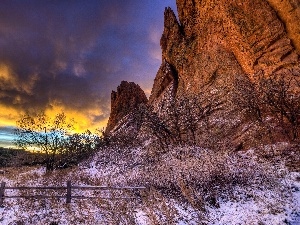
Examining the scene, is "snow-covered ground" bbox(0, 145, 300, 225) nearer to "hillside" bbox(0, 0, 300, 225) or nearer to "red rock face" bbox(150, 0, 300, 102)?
"hillside" bbox(0, 0, 300, 225)

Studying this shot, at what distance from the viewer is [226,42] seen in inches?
1797

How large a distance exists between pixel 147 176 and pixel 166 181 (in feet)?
9.91

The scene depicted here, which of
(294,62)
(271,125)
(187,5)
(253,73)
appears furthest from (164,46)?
(271,125)

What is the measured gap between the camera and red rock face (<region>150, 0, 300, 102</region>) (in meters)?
37.2

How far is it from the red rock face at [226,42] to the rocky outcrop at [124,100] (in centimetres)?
2674

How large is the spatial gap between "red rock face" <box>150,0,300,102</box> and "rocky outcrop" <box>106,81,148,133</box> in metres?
26.7

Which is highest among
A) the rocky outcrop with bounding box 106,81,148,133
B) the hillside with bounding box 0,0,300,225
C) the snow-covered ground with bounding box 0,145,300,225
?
the rocky outcrop with bounding box 106,81,148,133

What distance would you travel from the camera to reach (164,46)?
2509 inches

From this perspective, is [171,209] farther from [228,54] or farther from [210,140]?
[228,54]

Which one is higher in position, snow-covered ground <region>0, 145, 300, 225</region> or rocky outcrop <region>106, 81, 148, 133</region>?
rocky outcrop <region>106, 81, 148, 133</region>

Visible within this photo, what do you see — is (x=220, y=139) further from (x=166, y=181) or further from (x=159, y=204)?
(x=159, y=204)

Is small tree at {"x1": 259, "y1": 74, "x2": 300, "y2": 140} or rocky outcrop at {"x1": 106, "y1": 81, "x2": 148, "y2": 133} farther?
rocky outcrop at {"x1": 106, "y1": 81, "x2": 148, "y2": 133}

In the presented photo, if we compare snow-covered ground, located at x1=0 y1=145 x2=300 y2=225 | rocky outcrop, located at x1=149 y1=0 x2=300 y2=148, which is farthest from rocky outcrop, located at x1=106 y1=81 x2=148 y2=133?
snow-covered ground, located at x1=0 y1=145 x2=300 y2=225

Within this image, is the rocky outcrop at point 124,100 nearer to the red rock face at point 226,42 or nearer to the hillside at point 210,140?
the hillside at point 210,140
